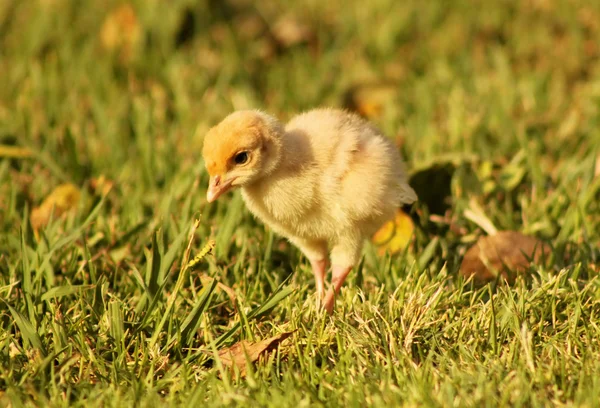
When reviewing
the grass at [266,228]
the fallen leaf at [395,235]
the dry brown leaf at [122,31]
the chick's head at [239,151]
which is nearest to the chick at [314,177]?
the chick's head at [239,151]

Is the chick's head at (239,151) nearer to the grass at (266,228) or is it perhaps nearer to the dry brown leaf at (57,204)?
the grass at (266,228)

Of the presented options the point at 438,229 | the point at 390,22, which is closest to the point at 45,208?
the point at 438,229

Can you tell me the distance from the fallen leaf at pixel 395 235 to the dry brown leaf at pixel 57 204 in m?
1.52

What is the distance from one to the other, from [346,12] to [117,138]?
9.09 ft

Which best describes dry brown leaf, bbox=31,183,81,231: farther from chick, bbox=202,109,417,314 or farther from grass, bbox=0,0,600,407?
chick, bbox=202,109,417,314

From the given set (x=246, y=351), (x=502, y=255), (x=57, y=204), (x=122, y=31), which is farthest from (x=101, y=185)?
(x=122, y=31)

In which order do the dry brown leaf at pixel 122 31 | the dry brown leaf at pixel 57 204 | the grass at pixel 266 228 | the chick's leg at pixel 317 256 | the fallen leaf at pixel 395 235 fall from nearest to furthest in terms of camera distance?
the grass at pixel 266 228
the chick's leg at pixel 317 256
the fallen leaf at pixel 395 235
the dry brown leaf at pixel 57 204
the dry brown leaf at pixel 122 31

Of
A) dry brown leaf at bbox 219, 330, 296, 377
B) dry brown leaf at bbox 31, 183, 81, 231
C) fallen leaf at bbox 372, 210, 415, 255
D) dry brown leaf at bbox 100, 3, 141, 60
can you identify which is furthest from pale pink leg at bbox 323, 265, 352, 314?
dry brown leaf at bbox 100, 3, 141, 60

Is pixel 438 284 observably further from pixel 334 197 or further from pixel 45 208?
pixel 45 208

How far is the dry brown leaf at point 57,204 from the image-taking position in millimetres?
3961

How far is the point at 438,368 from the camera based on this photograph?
2818 mm

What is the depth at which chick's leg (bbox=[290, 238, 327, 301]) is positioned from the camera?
3.32 m

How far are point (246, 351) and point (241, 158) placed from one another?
70 centimetres

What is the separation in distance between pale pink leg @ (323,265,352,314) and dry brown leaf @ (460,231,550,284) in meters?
0.55
